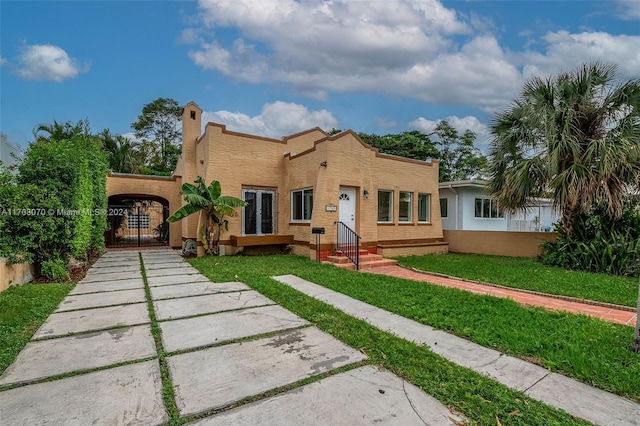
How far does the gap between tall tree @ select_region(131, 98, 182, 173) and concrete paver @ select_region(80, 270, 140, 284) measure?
22.0 meters

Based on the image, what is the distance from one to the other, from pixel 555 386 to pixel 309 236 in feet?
29.8

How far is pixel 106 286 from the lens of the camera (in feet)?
22.3

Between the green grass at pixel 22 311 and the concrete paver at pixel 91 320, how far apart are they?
5.6 inches

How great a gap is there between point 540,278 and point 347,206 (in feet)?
20.8

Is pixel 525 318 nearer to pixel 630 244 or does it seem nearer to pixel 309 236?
pixel 630 244

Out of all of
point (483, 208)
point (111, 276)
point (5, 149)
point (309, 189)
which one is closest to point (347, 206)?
point (309, 189)

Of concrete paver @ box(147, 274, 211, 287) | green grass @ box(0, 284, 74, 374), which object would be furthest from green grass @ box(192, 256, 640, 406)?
green grass @ box(0, 284, 74, 374)

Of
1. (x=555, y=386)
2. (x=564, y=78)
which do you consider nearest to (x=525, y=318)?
(x=555, y=386)

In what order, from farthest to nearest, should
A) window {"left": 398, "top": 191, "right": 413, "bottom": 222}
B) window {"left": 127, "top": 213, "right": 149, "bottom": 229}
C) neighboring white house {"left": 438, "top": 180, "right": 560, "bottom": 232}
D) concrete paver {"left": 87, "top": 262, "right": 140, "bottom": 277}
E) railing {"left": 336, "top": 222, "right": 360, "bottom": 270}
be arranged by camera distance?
window {"left": 127, "top": 213, "right": 149, "bottom": 229} < neighboring white house {"left": 438, "top": 180, "right": 560, "bottom": 232} < window {"left": 398, "top": 191, "right": 413, "bottom": 222} < railing {"left": 336, "top": 222, "right": 360, "bottom": 270} < concrete paver {"left": 87, "top": 262, "right": 140, "bottom": 277}

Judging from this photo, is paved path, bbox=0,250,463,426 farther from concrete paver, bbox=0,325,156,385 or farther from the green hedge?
the green hedge

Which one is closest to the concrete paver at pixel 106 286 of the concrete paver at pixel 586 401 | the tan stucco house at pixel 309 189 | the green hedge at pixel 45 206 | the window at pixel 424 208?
the green hedge at pixel 45 206

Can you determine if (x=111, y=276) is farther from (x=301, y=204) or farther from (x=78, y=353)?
(x=301, y=204)

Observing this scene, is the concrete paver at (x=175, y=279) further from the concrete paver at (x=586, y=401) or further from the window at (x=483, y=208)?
the window at (x=483, y=208)

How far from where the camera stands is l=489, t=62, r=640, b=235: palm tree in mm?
8539
